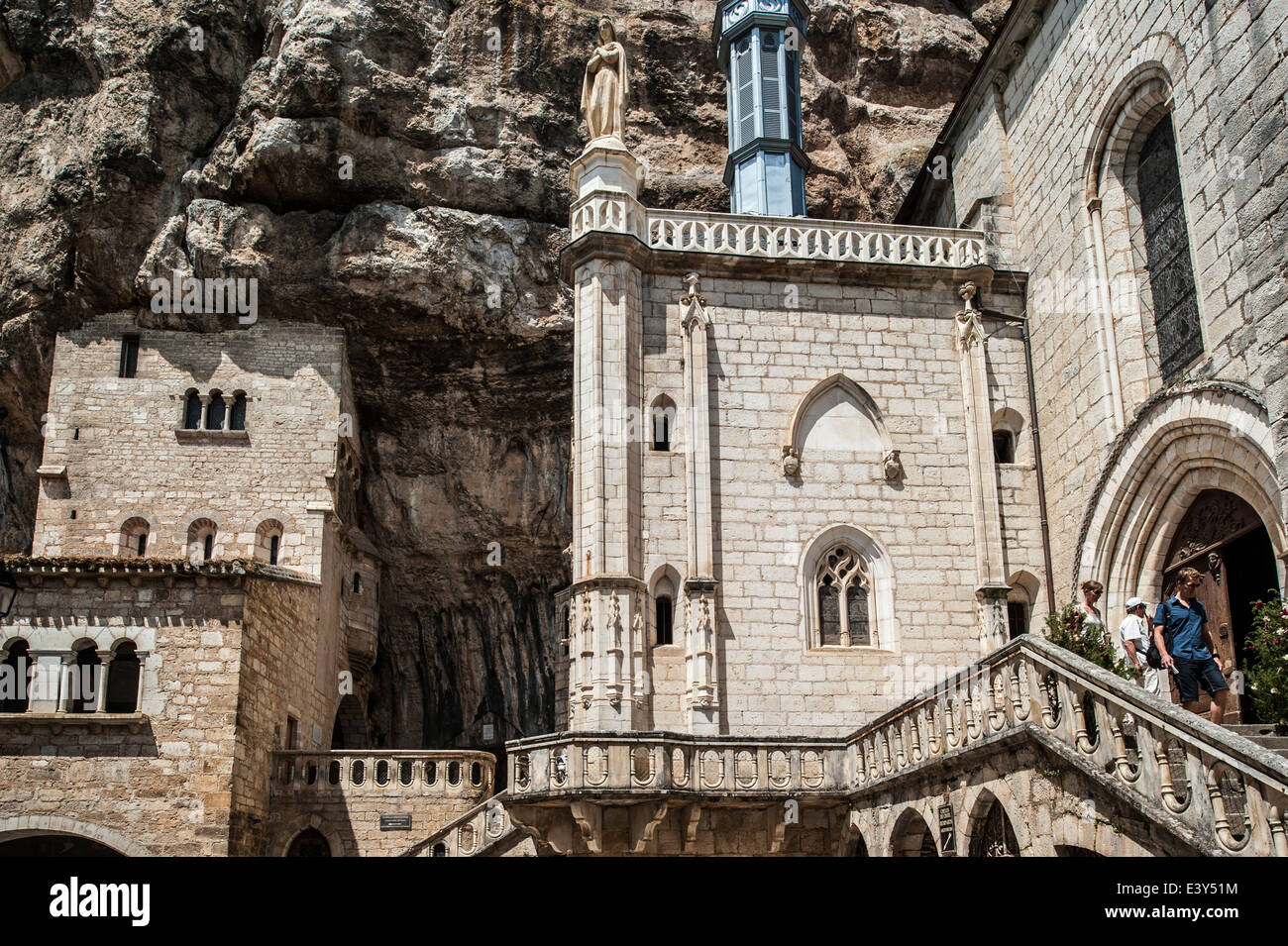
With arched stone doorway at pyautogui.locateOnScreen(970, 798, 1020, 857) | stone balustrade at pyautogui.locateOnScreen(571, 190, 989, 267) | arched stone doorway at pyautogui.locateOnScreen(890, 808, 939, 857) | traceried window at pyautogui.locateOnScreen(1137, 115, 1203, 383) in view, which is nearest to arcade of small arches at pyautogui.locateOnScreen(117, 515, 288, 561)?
stone balustrade at pyautogui.locateOnScreen(571, 190, 989, 267)

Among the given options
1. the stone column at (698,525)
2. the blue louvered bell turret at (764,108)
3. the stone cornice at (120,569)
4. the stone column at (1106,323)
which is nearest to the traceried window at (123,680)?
the stone cornice at (120,569)

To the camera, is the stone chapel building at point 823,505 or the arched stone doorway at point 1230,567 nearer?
the arched stone doorway at point 1230,567

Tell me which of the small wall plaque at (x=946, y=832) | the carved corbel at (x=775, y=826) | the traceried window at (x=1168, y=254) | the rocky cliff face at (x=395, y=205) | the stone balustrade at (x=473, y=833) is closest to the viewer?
the small wall plaque at (x=946, y=832)

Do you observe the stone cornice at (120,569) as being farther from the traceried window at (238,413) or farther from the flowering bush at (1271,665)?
the flowering bush at (1271,665)

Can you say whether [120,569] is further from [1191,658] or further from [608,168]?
[1191,658]

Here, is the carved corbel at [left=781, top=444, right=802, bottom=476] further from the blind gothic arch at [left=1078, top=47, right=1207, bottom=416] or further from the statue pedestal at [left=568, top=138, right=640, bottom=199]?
the statue pedestal at [left=568, top=138, right=640, bottom=199]

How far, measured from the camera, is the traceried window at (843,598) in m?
16.7

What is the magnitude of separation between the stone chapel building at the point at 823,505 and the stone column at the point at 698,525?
0.04m

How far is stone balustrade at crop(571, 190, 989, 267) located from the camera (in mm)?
17438

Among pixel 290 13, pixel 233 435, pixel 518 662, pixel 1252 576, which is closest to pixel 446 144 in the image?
pixel 290 13

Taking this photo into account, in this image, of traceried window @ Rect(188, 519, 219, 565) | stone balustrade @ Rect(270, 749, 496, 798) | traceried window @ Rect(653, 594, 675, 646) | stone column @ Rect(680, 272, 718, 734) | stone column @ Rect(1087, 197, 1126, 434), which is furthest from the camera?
traceried window @ Rect(188, 519, 219, 565)

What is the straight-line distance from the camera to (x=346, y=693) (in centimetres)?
2447

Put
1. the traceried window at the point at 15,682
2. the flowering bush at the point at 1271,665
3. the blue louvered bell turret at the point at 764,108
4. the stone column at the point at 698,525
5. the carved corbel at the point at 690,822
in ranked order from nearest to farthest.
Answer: the flowering bush at the point at 1271,665 < the carved corbel at the point at 690,822 < the stone column at the point at 698,525 < the traceried window at the point at 15,682 < the blue louvered bell turret at the point at 764,108

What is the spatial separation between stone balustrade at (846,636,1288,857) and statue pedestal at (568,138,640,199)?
892cm
